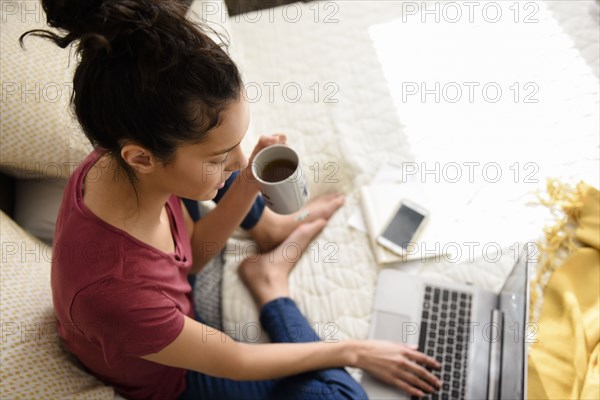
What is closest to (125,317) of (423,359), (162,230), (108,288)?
(108,288)

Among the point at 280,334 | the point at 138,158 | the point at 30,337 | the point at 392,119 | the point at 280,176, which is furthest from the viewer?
the point at 392,119

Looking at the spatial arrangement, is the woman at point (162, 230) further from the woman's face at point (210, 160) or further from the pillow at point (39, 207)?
the pillow at point (39, 207)

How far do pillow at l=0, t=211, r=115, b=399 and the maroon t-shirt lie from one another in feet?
0.15

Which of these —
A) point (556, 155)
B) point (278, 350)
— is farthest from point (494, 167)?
point (278, 350)

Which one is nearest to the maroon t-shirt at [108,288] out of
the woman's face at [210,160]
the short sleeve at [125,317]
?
the short sleeve at [125,317]

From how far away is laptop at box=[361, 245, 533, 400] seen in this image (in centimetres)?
94

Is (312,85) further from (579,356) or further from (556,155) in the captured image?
(579,356)

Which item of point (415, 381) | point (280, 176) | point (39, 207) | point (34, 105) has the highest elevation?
point (34, 105)

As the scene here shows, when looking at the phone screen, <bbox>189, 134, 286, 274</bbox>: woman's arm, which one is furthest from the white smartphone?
<bbox>189, 134, 286, 274</bbox>: woman's arm

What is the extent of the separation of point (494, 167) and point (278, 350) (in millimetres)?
670

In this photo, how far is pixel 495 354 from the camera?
0.97 metres

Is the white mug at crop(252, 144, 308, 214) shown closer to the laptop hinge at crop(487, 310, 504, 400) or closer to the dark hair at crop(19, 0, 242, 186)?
the dark hair at crop(19, 0, 242, 186)

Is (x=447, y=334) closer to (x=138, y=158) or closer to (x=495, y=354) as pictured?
(x=495, y=354)

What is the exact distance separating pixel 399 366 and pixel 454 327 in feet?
0.53
